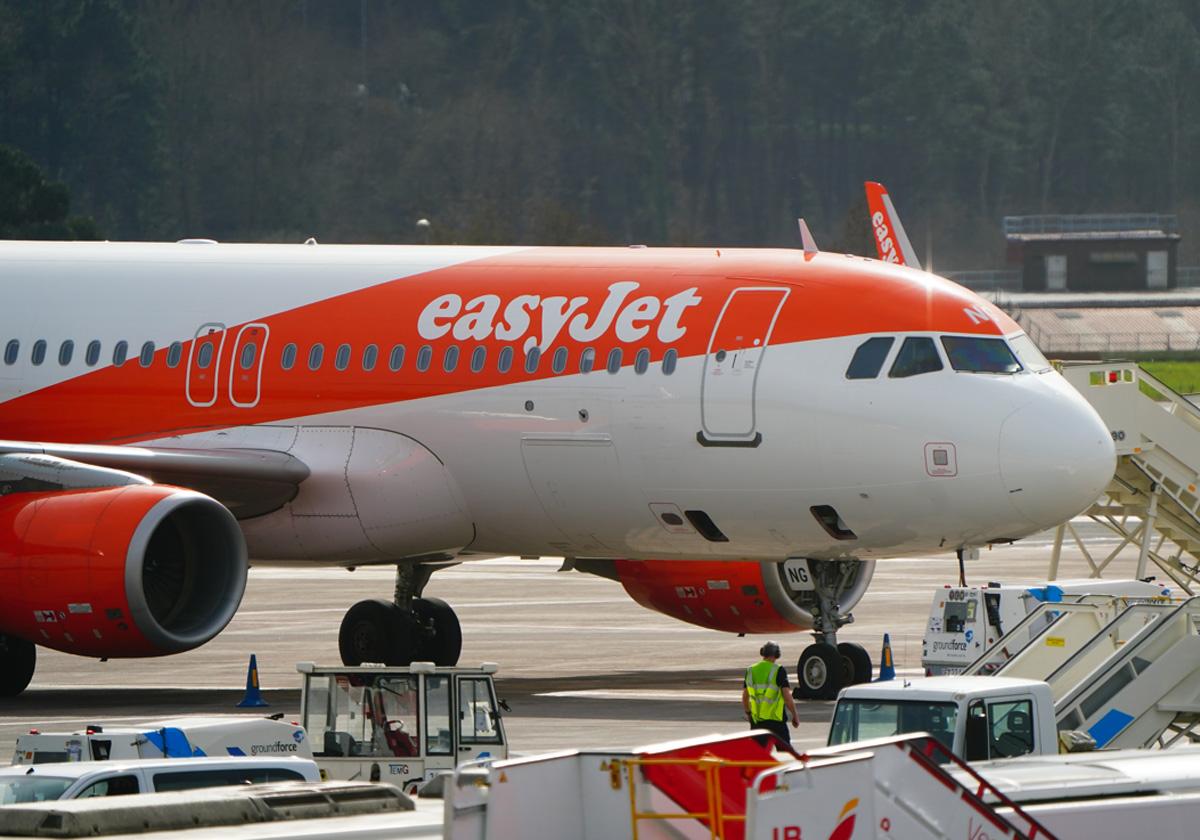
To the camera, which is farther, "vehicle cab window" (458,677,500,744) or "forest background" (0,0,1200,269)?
"forest background" (0,0,1200,269)

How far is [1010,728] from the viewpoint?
16.6 metres

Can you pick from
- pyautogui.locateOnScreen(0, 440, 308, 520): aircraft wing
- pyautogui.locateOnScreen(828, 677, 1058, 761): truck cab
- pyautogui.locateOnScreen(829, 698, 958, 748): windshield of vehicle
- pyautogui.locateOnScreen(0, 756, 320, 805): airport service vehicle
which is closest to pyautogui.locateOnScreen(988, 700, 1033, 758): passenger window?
pyautogui.locateOnScreen(828, 677, 1058, 761): truck cab

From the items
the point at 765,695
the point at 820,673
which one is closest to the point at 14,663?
the point at 820,673

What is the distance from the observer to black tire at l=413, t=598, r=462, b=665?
2661 cm

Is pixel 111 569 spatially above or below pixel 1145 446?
below

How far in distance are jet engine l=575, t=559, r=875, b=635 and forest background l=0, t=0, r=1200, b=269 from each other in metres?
90.9

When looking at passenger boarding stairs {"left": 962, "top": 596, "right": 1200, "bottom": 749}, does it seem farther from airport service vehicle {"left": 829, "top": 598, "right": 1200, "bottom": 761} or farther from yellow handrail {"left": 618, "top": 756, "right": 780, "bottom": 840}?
yellow handrail {"left": 618, "top": 756, "right": 780, "bottom": 840}

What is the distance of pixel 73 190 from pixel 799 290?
9388cm

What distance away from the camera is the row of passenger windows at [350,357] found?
2323 cm

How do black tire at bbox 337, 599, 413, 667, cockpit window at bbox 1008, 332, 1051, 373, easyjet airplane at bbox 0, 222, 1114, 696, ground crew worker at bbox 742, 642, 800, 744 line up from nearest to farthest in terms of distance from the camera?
ground crew worker at bbox 742, 642, 800, 744 → easyjet airplane at bbox 0, 222, 1114, 696 → cockpit window at bbox 1008, 332, 1051, 373 → black tire at bbox 337, 599, 413, 667

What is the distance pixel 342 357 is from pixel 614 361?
2999mm

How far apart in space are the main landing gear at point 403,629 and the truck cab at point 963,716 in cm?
918

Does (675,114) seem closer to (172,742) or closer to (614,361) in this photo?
(614,361)

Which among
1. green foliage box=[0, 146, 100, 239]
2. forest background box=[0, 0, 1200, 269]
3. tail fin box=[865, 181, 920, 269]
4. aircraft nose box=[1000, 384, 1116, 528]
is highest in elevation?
forest background box=[0, 0, 1200, 269]
